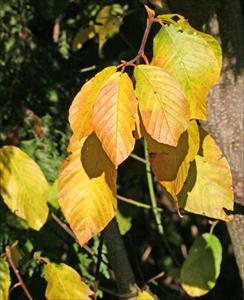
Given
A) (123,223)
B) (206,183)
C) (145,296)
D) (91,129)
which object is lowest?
(123,223)

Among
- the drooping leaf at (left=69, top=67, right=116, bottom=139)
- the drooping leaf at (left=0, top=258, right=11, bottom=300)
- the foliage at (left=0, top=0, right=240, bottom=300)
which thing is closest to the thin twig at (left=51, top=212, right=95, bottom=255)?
the foliage at (left=0, top=0, right=240, bottom=300)

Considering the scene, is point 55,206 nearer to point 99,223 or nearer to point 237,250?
point 237,250

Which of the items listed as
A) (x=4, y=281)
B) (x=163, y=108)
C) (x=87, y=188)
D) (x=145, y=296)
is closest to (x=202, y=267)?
(x=145, y=296)

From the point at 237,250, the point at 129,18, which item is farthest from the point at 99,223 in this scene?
the point at 129,18

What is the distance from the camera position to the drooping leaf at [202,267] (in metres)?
A: 1.59

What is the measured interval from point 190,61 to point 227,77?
0.44m

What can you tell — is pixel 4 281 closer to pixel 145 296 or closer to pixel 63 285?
→ pixel 63 285

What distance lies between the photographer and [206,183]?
121 centimetres

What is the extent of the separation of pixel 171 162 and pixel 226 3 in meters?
0.51

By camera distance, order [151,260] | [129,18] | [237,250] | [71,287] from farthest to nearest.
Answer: [151,260], [129,18], [237,250], [71,287]

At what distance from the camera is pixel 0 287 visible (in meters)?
1.36

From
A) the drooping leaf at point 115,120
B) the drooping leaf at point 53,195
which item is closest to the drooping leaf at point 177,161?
the drooping leaf at point 115,120

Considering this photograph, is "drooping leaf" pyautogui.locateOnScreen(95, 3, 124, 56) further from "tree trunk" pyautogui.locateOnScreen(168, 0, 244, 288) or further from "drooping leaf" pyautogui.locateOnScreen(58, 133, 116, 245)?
"drooping leaf" pyautogui.locateOnScreen(58, 133, 116, 245)

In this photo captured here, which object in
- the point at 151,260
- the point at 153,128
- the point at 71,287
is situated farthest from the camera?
the point at 151,260
